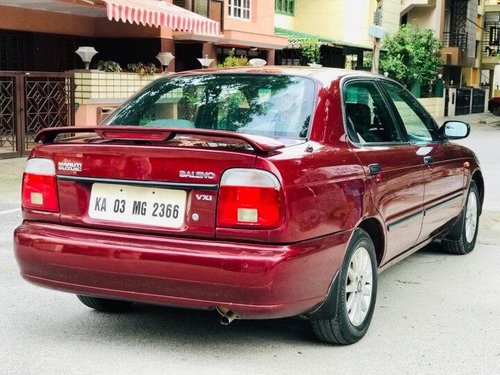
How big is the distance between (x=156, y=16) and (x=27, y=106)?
126 inches

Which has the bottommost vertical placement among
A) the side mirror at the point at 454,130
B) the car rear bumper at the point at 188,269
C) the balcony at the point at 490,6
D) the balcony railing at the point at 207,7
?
the car rear bumper at the point at 188,269

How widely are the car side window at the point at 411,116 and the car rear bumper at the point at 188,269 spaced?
1.69 m

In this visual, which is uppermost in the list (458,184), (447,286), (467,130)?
(467,130)

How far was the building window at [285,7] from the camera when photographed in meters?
32.1

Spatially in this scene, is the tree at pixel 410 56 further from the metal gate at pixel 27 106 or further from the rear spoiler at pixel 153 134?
the rear spoiler at pixel 153 134

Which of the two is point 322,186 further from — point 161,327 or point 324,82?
point 161,327

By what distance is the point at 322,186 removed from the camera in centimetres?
401

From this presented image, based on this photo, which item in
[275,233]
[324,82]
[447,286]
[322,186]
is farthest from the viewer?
[447,286]

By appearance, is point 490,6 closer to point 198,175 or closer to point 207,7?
point 207,7

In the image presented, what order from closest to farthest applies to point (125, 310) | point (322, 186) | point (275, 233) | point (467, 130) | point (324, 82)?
point (275, 233), point (322, 186), point (324, 82), point (125, 310), point (467, 130)

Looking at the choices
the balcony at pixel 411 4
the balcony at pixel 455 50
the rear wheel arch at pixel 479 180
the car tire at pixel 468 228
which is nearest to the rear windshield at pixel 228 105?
the car tire at pixel 468 228

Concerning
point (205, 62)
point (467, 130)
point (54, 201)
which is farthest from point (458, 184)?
point (205, 62)

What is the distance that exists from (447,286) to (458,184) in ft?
3.15

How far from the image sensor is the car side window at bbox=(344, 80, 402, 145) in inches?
185
